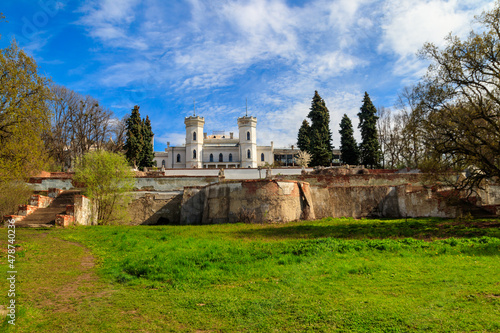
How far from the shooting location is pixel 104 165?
17.9 meters

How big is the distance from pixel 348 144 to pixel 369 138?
2870 millimetres

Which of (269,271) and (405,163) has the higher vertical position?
(405,163)

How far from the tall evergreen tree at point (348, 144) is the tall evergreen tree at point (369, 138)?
92 centimetres

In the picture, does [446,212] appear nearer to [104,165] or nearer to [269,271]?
[269,271]

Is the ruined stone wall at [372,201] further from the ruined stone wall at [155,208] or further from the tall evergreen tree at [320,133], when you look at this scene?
the tall evergreen tree at [320,133]

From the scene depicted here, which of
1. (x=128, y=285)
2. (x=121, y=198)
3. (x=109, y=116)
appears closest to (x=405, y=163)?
(x=121, y=198)

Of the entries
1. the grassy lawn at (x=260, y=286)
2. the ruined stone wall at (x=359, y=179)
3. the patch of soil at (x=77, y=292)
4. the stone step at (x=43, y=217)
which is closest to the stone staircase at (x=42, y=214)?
the stone step at (x=43, y=217)

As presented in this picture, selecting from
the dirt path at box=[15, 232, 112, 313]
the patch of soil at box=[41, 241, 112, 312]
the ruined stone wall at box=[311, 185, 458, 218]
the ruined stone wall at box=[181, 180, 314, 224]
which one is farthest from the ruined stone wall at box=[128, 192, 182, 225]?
the patch of soil at box=[41, 241, 112, 312]

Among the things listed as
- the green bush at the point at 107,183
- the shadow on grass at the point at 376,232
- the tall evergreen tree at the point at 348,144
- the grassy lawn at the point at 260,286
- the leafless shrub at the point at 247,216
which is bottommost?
the grassy lawn at the point at 260,286

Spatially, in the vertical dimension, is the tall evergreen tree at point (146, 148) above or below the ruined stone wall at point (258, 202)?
above

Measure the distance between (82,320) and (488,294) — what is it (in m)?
5.70

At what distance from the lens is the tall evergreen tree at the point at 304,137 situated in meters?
52.2

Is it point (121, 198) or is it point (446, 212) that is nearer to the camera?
point (446, 212)

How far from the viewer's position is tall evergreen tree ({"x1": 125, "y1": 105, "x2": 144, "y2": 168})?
42031 mm
